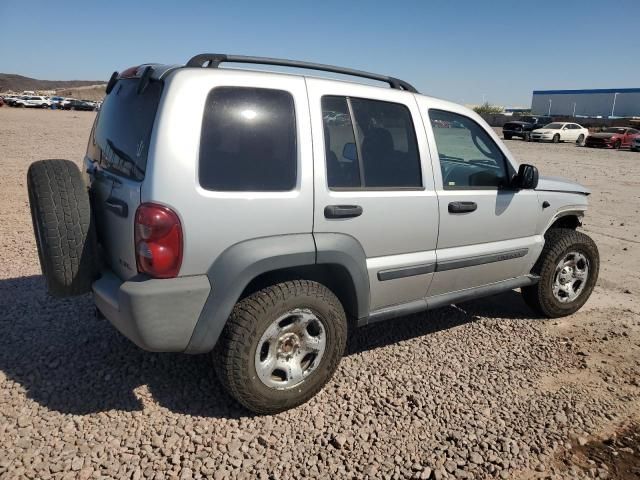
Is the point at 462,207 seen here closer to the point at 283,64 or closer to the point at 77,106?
the point at 283,64

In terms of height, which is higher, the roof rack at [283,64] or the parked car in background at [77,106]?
the roof rack at [283,64]

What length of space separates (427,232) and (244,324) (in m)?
1.44

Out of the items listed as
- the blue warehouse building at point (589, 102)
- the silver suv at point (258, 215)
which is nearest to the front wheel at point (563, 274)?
the silver suv at point (258, 215)

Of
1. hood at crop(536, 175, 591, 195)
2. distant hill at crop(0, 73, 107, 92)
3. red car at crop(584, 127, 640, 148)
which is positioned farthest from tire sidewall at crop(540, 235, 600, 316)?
distant hill at crop(0, 73, 107, 92)

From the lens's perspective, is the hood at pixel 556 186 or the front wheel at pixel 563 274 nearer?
the hood at pixel 556 186

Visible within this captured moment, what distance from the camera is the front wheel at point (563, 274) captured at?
4434 millimetres

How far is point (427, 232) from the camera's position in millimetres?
3463

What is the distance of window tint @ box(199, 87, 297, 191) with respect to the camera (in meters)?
2.63

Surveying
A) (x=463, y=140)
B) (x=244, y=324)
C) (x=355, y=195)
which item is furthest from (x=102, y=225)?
(x=463, y=140)

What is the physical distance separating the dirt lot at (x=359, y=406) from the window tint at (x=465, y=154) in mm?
1314

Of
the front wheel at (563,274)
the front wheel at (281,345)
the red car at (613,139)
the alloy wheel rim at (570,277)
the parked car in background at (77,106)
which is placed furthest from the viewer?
the parked car in background at (77,106)

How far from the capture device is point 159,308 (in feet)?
8.32

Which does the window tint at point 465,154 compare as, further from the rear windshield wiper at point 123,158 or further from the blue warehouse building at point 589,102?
the blue warehouse building at point 589,102

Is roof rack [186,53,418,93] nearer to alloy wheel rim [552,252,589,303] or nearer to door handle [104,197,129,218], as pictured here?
door handle [104,197,129,218]
